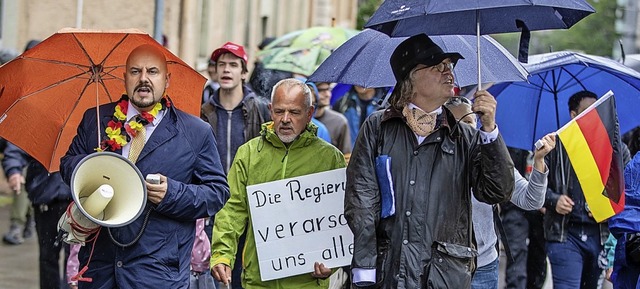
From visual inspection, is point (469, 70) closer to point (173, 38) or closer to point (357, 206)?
point (357, 206)

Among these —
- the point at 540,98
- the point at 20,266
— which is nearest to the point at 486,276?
the point at 540,98

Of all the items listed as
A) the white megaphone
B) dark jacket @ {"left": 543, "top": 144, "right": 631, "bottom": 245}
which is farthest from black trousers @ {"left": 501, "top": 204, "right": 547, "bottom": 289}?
the white megaphone

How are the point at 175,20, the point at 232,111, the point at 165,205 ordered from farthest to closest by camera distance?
the point at 175,20
the point at 232,111
the point at 165,205

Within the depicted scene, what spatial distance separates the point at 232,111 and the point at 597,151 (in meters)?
2.86

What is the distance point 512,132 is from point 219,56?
2138mm

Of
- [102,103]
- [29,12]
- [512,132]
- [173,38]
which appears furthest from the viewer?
[173,38]

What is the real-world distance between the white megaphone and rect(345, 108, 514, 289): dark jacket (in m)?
0.95

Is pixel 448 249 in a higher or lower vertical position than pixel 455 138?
lower

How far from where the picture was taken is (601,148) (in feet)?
24.0

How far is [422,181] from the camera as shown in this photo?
595 cm

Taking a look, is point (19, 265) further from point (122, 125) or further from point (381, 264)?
point (381, 264)

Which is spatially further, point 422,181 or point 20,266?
point 20,266

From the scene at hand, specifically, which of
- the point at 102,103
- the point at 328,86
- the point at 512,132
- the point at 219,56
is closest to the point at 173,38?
the point at 328,86

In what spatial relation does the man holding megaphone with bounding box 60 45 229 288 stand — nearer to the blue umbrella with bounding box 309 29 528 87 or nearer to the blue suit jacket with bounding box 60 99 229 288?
the blue suit jacket with bounding box 60 99 229 288
